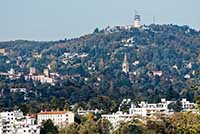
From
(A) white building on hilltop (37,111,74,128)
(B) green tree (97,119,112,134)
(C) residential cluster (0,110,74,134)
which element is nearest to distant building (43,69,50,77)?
(C) residential cluster (0,110,74,134)

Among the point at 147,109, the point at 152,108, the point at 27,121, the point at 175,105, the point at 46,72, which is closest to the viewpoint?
the point at 27,121

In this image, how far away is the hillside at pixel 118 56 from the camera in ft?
370

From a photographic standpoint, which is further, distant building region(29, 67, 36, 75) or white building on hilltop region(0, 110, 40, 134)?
distant building region(29, 67, 36, 75)

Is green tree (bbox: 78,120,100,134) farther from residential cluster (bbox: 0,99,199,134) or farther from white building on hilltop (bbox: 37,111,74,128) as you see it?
white building on hilltop (bbox: 37,111,74,128)

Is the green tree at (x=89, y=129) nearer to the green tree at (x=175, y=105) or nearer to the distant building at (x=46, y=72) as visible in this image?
the green tree at (x=175, y=105)

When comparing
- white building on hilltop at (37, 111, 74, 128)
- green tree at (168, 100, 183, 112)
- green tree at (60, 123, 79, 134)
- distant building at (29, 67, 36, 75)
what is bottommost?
green tree at (168, 100, 183, 112)

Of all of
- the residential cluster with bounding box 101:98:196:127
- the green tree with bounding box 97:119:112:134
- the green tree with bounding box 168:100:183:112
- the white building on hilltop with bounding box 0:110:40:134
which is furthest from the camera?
the green tree with bounding box 168:100:183:112

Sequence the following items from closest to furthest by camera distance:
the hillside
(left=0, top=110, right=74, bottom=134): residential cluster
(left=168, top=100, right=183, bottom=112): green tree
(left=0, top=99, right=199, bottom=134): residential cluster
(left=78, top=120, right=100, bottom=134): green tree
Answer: (left=78, top=120, right=100, bottom=134): green tree, (left=0, top=110, right=74, bottom=134): residential cluster, (left=0, top=99, right=199, bottom=134): residential cluster, (left=168, top=100, right=183, bottom=112): green tree, the hillside

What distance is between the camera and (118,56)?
135875 millimetres

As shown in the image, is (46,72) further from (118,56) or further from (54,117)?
(54,117)

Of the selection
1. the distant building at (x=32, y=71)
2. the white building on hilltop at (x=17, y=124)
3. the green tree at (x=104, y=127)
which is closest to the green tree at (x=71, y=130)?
the green tree at (x=104, y=127)

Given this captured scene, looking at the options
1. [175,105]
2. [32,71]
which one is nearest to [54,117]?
[175,105]

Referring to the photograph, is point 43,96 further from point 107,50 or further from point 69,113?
point 107,50

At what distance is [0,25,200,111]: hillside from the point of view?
112812 millimetres
